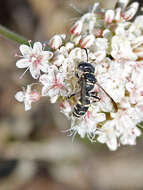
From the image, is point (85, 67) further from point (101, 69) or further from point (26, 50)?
point (26, 50)

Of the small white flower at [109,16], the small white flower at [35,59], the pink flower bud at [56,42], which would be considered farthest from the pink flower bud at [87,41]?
the small white flower at [109,16]

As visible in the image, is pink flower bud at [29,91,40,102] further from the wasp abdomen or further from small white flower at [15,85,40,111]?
the wasp abdomen

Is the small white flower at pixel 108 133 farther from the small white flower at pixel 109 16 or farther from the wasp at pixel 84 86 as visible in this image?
the small white flower at pixel 109 16

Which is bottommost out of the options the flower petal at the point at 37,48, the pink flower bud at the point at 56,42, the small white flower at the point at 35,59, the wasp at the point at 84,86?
the wasp at the point at 84,86

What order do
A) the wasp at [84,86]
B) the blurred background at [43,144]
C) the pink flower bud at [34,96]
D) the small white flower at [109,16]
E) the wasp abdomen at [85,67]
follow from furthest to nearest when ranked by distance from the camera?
the blurred background at [43,144] → the small white flower at [109,16] → the pink flower bud at [34,96] → the wasp abdomen at [85,67] → the wasp at [84,86]

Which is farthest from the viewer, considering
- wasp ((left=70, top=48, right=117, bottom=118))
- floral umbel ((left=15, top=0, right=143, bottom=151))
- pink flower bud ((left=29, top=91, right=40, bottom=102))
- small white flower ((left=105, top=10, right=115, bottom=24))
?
small white flower ((left=105, top=10, right=115, bottom=24))

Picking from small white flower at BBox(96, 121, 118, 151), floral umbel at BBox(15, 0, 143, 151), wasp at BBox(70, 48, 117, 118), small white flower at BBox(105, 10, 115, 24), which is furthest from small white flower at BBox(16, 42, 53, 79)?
small white flower at BBox(96, 121, 118, 151)

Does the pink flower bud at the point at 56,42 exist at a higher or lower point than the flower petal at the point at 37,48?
higher

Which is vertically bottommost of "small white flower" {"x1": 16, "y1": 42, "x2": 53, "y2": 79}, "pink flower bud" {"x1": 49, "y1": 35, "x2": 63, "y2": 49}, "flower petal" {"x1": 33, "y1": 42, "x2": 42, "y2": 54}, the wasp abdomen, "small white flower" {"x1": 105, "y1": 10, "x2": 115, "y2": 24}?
the wasp abdomen
